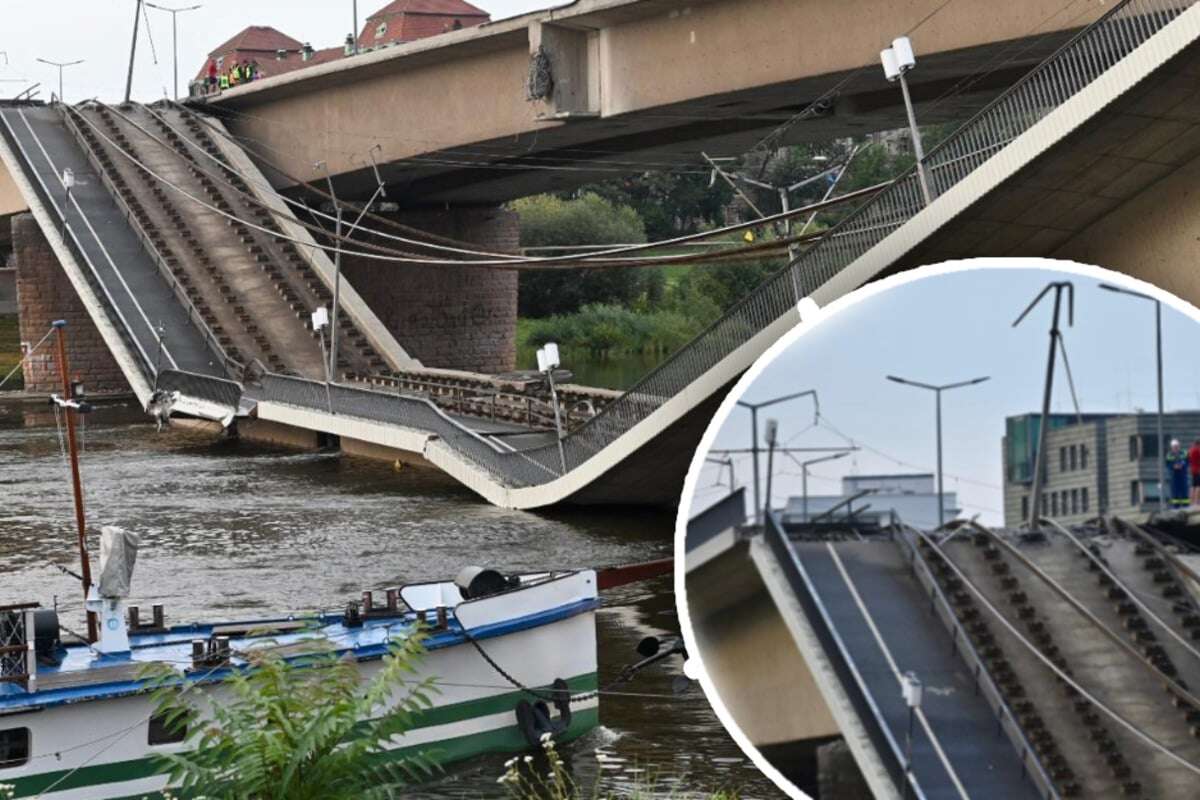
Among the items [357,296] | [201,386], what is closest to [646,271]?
[357,296]

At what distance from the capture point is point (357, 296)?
40438 millimetres

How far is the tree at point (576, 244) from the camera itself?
223ft

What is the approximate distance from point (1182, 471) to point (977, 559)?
0.34m

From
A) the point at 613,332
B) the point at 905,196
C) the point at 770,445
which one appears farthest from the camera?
the point at 613,332

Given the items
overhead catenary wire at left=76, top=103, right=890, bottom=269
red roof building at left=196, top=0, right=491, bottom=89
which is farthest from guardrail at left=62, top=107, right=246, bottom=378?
red roof building at left=196, top=0, right=491, bottom=89

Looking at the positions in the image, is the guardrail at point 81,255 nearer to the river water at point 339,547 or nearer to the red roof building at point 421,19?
the river water at point 339,547

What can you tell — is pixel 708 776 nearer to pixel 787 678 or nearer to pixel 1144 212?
pixel 1144 212

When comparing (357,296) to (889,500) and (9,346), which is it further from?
(889,500)

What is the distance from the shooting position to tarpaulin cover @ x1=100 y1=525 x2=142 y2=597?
14.5 metres

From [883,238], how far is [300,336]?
63.5ft

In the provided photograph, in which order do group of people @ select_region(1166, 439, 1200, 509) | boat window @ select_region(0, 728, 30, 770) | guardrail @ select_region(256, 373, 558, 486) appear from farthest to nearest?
guardrail @ select_region(256, 373, 558, 486)
boat window @ select_region(0, 728, 30, 770)
group of people @ select_region(1166, 439, 1200, 509)

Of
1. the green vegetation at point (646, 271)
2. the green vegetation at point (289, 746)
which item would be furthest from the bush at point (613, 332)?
the green vegetation at point (289, 746)

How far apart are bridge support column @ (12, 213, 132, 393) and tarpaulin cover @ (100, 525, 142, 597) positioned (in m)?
33.7

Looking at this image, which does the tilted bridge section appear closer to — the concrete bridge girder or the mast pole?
the concrete bridge girder
